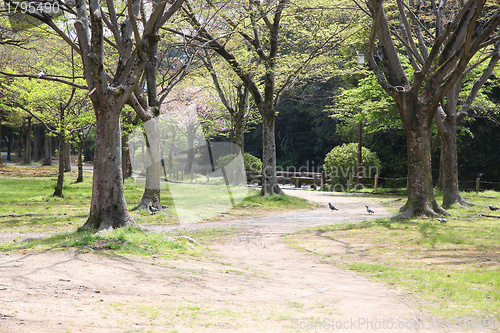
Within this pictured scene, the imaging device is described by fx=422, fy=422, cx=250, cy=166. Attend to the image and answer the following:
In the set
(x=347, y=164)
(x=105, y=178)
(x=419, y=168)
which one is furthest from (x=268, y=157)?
(x=105, y=178)

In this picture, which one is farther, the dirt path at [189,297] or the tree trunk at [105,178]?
the tree trunk at [105,178]

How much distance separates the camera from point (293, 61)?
1791cm

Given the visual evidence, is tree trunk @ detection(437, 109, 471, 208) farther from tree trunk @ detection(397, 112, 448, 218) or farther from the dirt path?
the dirt path

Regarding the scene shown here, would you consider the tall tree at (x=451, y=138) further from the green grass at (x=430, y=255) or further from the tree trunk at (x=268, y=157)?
the tree trunk at (x=268, y=157)

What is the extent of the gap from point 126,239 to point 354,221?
23.2 ft

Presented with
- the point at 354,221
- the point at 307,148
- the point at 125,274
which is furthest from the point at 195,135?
the point at 125,274

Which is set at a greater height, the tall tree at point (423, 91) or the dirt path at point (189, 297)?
the tall tree at point (423, 91)

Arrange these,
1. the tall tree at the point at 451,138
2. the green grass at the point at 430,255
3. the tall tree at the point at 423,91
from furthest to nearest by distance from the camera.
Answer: the tall tree at the point at 451,138 < the tall tree at the point at 423,91 < the green grass at the point at 430,255

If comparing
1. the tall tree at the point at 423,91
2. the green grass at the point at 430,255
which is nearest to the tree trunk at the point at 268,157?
the tall tree at the point at 423,91

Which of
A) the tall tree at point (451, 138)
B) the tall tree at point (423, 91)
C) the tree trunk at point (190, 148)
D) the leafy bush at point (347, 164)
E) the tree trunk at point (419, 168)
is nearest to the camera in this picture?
the tall tree at point (423, 91)

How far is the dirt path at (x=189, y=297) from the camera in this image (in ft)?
13.4

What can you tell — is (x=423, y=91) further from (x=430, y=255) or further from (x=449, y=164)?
(x=430, y=255)

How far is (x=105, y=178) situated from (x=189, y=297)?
4291mm

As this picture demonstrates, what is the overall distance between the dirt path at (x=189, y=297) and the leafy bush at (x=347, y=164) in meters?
18.9
